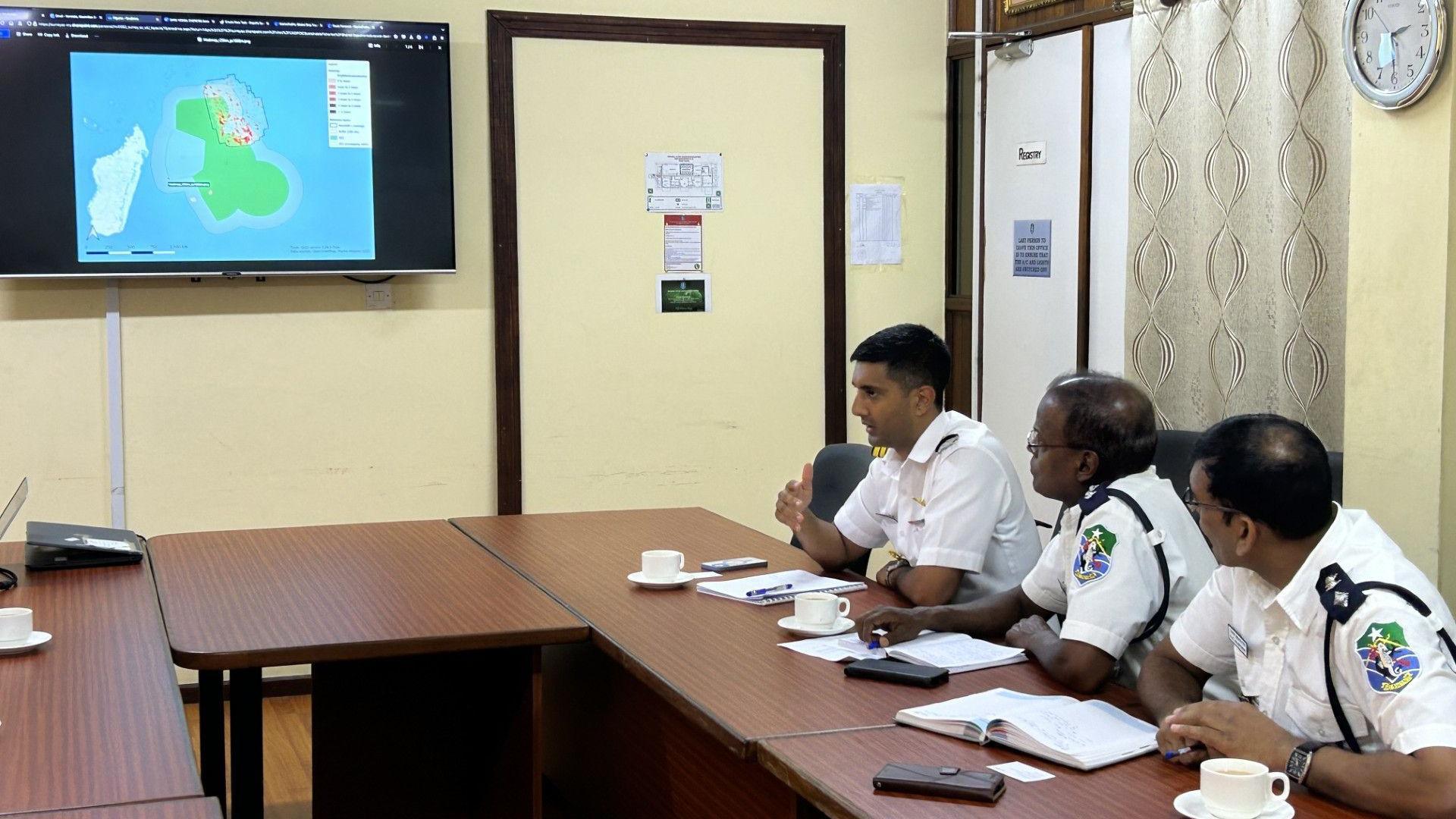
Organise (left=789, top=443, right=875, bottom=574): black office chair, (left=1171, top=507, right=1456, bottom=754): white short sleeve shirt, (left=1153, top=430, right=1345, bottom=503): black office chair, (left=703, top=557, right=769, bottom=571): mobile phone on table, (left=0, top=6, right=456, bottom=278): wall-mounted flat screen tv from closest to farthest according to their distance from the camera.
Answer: (left=1171, top=507, right=1456, bottom=754): white short sleeve shirt < (left=703, top=557, right=769, bottom=571): mobile phone on table < (left=1153, top=430, right=1345, bottom=503): black office chair < (left=789, top=443, right=875, bottom=574): black office chair < (left=0, top=6, right=456, bottom=278): wall-mounted flat screen tv

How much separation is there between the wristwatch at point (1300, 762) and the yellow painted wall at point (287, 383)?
356cm

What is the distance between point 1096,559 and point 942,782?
73 cm

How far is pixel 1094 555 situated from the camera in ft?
7.95

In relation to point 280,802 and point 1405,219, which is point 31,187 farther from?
point 1405,219

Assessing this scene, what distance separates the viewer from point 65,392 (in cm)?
459

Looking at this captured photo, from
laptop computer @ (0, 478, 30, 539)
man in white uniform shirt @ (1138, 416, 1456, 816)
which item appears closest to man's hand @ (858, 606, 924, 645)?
man in white uniform shirt @ (1138, 416, 1456, 816)

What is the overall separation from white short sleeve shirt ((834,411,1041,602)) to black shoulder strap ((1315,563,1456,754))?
1144 mm

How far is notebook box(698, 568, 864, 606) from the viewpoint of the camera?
2941mm

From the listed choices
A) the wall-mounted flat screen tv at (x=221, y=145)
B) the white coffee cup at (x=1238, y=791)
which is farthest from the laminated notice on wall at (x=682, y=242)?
the white coffee cup at (x=1238, y=791)

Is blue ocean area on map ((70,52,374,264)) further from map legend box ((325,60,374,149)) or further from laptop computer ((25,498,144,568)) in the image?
laptop computer ((25,498,144,568))

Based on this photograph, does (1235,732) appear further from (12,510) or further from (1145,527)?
(12,510)

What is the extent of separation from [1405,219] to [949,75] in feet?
8.57

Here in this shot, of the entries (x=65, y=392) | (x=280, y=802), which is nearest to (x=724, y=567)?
(x=280, y=802)

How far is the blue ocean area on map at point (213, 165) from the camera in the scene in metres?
4.46
